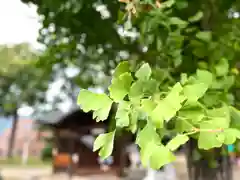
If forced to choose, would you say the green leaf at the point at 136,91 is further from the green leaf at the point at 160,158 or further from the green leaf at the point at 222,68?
the green leaf at the point at 222,68

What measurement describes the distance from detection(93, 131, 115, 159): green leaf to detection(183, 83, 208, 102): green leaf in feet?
0.68

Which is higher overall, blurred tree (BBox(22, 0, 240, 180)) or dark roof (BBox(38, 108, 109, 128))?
dark roof (BBox(38, 108, 109, 128))

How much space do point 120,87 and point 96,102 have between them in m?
0.07

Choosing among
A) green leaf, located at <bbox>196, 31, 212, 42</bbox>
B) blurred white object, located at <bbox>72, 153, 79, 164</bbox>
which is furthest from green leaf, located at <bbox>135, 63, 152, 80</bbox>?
blurred white object, located at <bbox>72, 153, 79, 164</bbox>

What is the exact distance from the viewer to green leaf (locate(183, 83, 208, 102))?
849mm

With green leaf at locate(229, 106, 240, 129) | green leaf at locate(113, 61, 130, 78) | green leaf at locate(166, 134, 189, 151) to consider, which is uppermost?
green leaf at locate(113, 61, 130, 78)

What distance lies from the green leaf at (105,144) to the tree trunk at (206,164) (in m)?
1.09

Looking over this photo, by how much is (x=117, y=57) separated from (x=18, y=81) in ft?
67.3

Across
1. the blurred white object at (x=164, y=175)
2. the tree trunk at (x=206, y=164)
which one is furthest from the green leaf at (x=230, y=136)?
the blurred white object at (x=164, y=175)

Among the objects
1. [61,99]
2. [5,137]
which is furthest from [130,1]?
[5,137]

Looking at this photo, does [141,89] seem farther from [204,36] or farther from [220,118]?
[204,36]

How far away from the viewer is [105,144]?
2.77ft

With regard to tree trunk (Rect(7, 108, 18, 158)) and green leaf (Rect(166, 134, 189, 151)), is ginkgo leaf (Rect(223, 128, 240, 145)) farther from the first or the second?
tree trunk (Rect(7, 108, 18, 158))

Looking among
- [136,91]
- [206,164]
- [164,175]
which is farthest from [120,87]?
[164,175]
